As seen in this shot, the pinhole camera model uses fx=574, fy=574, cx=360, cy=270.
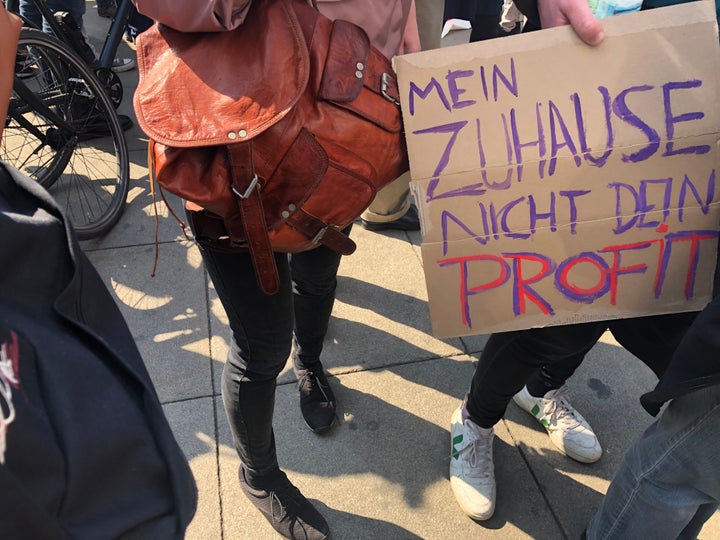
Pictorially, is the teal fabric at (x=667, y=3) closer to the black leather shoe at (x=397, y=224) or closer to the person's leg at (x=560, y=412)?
the person's leg at (x=560, y=412)

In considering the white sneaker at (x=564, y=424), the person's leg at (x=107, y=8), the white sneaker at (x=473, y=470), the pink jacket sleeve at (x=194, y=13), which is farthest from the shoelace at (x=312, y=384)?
the person's leg at (x=107, y=8)

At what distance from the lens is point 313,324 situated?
2.13 m

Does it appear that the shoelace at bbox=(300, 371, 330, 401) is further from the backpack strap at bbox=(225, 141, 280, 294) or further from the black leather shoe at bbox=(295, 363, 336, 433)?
the backpack strap at bbox=(225, 141, 280, 294)

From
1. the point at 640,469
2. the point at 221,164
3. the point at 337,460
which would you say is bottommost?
the point at 337,460

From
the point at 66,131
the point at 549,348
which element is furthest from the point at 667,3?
the point at 66,131

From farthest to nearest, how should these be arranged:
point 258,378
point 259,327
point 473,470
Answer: point 473,470, point 258,378, point 259,327

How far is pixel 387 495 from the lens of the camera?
203 centimetres

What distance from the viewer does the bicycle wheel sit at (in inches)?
115

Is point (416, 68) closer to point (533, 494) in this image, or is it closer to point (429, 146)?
point (429, 146)

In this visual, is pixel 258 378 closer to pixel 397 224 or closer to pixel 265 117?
pixel 265 117

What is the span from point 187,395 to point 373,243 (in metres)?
1.32

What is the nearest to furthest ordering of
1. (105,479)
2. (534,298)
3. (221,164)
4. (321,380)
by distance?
(105,479) → (221,164) → (534,298) → (321,380)

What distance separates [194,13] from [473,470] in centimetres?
166

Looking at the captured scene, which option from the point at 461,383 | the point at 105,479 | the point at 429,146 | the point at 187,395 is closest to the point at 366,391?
the point at 461,383
